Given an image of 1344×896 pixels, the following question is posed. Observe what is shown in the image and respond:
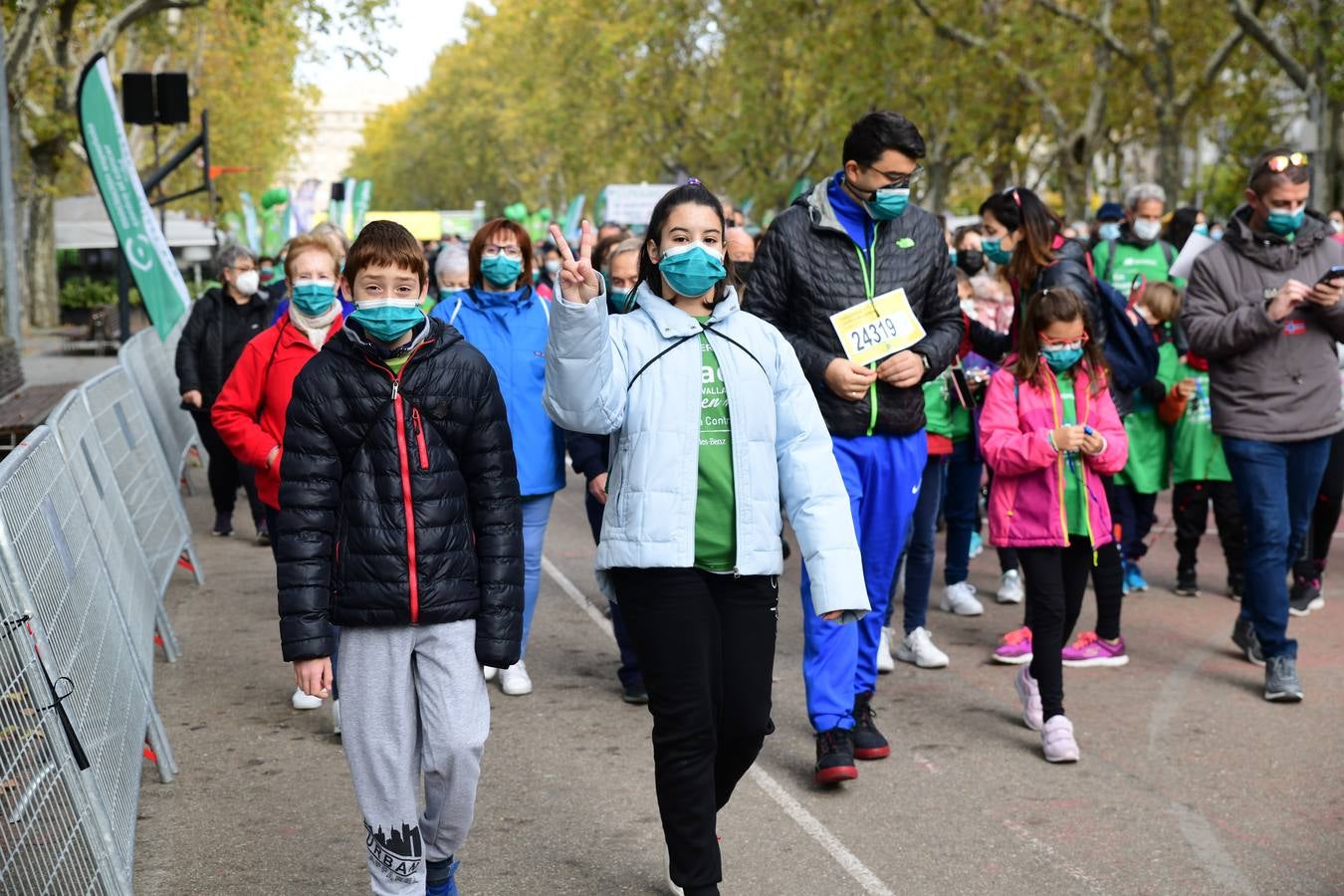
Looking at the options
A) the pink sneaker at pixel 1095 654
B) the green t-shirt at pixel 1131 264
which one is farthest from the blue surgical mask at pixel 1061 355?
the green t-shirt at pixel 1131 264

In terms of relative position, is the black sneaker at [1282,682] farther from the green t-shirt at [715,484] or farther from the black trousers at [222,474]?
the black trousers at [222,474]

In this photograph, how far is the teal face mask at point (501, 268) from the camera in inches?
265

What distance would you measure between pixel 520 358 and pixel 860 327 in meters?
1.60

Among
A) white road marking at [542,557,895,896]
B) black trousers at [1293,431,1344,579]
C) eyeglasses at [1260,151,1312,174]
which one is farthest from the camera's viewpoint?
black trousers at [1293,431,1344,579]

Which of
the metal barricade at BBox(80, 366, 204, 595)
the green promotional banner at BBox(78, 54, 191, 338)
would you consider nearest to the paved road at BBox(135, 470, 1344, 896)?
the metal barricade at BBox(80, 366, 204, 595)

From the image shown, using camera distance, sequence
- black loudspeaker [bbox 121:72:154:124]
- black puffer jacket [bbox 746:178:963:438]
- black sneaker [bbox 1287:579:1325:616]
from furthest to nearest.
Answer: black loudspeaker [bbox 121:72:154:124], black sneaker [bbox 1287:579:1325:616], black puffer jacket [bbox 746:178:963:438]

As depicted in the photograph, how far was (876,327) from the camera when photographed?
5.85 metres

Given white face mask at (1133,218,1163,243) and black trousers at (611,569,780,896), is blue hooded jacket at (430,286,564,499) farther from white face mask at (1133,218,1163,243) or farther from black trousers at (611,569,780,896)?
white face mask at (1133,218,1163,243)

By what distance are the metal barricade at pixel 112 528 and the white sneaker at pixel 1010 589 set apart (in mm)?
4220

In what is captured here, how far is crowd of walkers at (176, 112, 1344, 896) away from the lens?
425cm

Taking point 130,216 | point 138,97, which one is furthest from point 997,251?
point 138,97

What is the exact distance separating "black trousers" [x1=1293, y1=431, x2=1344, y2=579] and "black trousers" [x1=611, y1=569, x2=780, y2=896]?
4.89 m

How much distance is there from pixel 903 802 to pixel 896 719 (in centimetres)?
109

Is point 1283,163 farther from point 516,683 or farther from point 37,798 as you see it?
point 37,798
